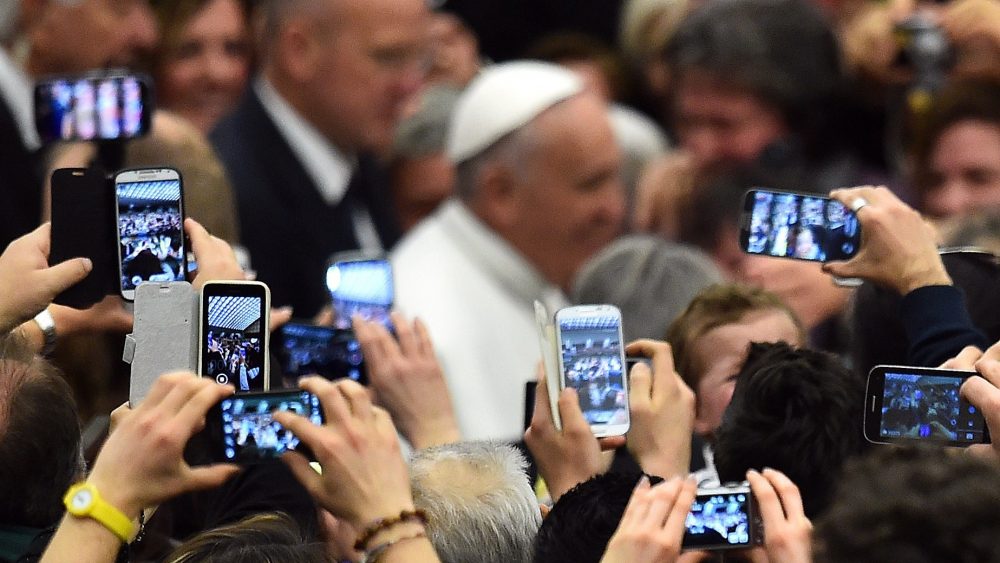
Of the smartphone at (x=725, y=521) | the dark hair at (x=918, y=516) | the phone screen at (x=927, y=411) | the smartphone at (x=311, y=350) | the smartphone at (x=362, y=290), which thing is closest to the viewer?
the dark hair at (x=918, y=516)

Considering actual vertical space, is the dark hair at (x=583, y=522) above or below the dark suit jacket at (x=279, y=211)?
below

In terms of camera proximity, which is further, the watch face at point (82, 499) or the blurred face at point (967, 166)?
the blurred face at point (967, 166)

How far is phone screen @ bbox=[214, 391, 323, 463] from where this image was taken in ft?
8.09

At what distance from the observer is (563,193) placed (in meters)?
5.28

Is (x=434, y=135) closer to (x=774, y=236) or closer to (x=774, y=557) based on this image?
(x=774, y=236)

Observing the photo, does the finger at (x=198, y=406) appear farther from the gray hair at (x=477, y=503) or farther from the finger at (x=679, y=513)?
the finger at (x=679, y=513)

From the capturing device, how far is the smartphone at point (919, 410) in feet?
8.90

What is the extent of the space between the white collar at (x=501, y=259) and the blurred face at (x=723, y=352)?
74.3 inches

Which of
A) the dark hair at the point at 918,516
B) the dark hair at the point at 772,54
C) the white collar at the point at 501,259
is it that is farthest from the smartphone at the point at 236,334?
the dark hair at the point at 772,54

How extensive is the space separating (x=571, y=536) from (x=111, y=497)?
666 millimetres

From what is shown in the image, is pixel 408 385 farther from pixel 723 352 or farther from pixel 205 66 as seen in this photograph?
pixel 205 66

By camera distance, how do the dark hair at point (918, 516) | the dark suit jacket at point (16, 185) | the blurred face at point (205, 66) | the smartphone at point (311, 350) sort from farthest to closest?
1. the blurred face at point (205, 66)
2. the dark suit jacket at point (16, 185)
3. the smartphone at point (311, 350)
4. the dark hair at point (918, 516)

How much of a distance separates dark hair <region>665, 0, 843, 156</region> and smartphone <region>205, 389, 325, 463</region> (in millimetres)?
3423

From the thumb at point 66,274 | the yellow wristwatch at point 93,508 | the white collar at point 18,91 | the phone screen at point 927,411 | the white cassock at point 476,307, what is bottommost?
the white cassock at point 476,307
